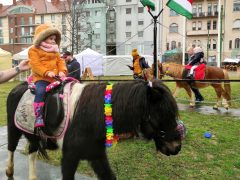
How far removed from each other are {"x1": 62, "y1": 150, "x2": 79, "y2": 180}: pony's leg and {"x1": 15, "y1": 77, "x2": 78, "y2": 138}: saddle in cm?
22

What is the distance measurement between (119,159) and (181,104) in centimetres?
591

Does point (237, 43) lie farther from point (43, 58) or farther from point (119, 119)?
point (119, 119)

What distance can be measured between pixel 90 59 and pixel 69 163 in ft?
73.8

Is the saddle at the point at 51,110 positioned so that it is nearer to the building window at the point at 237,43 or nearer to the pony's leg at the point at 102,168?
the pony's leg at the point at 102,168

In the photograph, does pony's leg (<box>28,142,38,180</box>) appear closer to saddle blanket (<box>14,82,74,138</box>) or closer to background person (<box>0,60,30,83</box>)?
saddle blanket (<box>14,82,74,138</box>)

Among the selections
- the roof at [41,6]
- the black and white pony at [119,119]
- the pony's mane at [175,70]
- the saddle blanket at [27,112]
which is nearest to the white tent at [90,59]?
the pony's mane at [175,70]

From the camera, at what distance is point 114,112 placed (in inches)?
100

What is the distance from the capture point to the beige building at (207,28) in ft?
174

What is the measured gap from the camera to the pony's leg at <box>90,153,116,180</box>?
2.92 metres

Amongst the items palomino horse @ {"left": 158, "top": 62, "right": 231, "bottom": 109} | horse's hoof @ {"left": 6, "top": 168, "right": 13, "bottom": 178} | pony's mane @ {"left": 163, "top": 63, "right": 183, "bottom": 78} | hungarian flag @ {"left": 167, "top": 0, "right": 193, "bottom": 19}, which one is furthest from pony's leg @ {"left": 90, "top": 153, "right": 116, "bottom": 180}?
pony's mane @ {"left": 163, "top": 63, "right": 183, "bottom": 78}

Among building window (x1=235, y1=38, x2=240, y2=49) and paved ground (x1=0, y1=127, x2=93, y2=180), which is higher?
building window (x1=235, y1=38, x2=240, y2=49)

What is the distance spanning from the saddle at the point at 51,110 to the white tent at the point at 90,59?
19.7 meters

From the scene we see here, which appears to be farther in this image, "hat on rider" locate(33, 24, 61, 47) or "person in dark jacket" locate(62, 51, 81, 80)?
"person in dark jacket" locate(62, 51, 81, 80)

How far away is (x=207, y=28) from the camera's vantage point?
5650cm
